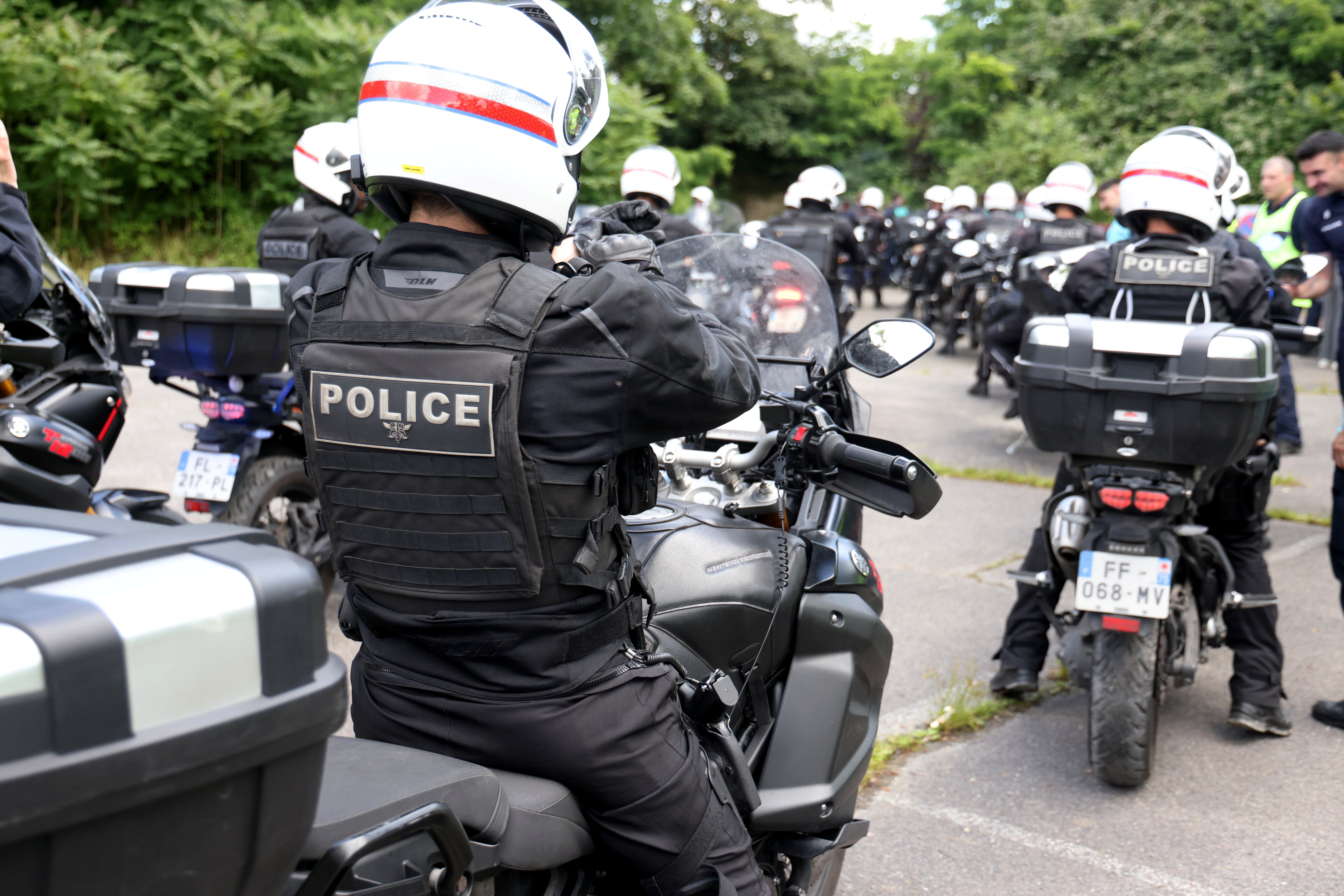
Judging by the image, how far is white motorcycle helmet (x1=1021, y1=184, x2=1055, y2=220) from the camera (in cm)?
1146

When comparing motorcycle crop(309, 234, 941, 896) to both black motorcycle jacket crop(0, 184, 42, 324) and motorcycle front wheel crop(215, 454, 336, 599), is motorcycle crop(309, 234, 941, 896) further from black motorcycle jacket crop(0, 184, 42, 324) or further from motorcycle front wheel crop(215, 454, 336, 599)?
motorcycle front wheel crop(215, 454, 336, 599)

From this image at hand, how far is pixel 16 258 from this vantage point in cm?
283

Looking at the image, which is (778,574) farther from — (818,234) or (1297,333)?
(818,234)

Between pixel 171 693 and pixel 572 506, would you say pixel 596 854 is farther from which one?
pixel 171 693

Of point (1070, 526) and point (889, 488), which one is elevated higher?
point (889, 488)

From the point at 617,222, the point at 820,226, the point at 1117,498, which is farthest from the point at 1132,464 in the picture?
the point at 820,226

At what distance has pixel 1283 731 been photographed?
3.87 metres

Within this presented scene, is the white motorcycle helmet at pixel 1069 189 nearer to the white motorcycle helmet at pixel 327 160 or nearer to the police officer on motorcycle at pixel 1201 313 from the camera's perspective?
the police officer on motorcycle at pixel 1201 313

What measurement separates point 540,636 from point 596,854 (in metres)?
0.39

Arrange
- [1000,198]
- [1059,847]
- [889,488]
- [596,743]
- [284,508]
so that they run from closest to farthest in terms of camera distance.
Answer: [596,743], [889,488], [1059,847], [284,508], [1000,198]

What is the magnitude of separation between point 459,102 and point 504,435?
0.51 metres

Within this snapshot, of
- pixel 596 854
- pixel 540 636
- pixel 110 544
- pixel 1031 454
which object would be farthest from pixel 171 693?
pixel 1031 454

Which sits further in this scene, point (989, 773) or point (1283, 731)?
point (1283, 731)

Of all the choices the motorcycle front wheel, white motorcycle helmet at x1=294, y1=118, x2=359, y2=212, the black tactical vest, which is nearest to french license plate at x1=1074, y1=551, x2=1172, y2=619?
the motorcycle front wheel
